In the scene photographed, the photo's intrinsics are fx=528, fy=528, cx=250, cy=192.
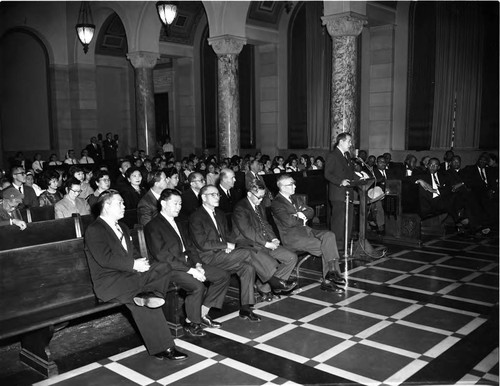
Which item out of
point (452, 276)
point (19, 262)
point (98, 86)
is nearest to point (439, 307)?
point (452, 276)

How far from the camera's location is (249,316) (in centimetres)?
533

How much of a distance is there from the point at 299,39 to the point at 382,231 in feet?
29.5

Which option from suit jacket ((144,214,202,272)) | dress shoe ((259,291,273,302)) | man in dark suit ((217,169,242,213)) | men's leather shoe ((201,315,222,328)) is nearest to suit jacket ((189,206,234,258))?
suit jacket ((144,214,202,272))

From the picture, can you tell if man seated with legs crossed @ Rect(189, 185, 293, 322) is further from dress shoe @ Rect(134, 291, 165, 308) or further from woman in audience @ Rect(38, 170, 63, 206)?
woman in audience @ Rect(38, 170, 63, 206)

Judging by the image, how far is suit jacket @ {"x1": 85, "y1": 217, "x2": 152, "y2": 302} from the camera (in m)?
4.40

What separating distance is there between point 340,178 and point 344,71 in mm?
3877

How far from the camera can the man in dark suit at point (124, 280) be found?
4395 millimetres

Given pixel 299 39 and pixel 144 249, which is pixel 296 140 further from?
pixel 144 249

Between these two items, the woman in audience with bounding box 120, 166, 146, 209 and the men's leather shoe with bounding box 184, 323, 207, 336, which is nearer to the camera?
the men's leather shoe with bounding box 184, 323, 207, 336

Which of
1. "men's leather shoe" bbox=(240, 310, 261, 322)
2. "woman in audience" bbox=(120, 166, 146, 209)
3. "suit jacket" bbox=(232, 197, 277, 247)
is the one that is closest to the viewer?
"men's leather shoe" bbox=(240, 310, 261, 322)

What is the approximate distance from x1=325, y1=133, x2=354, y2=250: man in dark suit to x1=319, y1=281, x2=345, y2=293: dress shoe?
59.8 inches

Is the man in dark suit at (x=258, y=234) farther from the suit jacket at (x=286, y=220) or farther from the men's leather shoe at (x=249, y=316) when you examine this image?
the men's leather shoe at (x=249, y=316)

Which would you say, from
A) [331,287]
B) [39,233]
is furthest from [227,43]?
Answer: [39,233]

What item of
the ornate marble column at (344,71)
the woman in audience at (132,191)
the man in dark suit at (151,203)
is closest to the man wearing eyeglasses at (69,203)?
the man in dark suit at (151,203)
